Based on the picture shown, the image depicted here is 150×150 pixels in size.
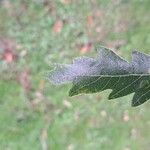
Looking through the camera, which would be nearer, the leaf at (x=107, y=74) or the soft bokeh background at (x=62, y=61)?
the leaf at (x=107, y=74)

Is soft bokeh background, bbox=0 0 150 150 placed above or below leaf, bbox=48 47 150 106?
below

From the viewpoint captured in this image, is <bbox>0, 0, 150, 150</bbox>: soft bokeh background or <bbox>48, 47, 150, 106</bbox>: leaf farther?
<bbox>0, 0, 150, 150</bbox>: soft bokeh background

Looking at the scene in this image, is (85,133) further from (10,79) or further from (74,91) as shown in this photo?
(74,91)

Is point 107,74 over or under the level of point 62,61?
over

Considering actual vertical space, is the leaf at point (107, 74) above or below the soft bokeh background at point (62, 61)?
above
